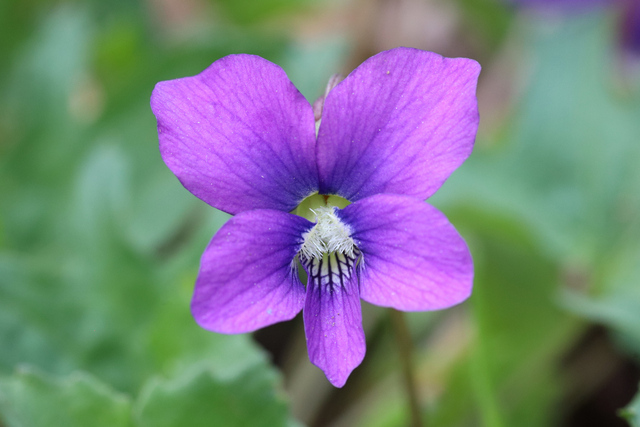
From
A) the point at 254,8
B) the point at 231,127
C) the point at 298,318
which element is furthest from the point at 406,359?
the point at 254,8

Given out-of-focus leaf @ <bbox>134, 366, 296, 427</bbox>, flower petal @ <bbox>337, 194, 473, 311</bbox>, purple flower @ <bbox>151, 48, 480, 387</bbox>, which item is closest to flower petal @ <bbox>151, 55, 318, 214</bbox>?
purple flower @ <bbox>151, 48, 480, 387</bbox>

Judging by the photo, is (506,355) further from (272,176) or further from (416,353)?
(272,176)

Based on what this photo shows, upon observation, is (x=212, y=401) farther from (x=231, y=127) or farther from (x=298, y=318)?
(x=298, y=318)

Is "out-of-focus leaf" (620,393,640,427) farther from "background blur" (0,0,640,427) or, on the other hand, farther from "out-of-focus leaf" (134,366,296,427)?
"out-of-focus leaf" (134,366,296,427)

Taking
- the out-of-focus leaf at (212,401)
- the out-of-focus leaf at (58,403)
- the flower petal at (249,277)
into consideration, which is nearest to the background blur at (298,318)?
the out-of-focus leaf at (212,401)

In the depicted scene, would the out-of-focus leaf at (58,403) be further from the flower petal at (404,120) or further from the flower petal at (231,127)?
the flower petal at (404,120)

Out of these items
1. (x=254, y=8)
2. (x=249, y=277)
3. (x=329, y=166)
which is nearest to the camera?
(x=249, y=277)
